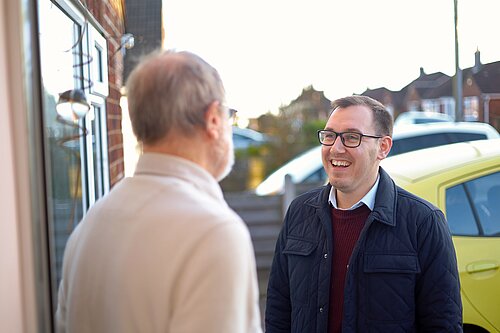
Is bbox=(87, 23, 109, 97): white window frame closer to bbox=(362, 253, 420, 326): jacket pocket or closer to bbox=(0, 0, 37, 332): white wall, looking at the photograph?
bbox=(0, 0, 37, 332): white wall

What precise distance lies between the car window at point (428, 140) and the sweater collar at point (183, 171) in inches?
277

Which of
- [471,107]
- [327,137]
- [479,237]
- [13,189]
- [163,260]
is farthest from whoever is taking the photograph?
[471,107]

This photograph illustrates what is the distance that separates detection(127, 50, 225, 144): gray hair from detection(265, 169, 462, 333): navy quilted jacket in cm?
120

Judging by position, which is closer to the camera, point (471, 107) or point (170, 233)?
point (170, 233)

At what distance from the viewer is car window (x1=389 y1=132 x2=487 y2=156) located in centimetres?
854

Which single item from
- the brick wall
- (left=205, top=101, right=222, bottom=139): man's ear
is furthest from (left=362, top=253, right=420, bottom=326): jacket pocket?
the brick wall

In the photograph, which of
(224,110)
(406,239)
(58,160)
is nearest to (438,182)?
(406,239)

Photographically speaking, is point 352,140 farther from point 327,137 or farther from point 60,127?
point 60,127

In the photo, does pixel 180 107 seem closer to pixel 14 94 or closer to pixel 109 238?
pixel 109 238

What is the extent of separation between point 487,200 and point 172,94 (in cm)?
294

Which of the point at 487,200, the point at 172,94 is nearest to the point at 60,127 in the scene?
the point at 172,94

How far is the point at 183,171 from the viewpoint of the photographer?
1688 mm

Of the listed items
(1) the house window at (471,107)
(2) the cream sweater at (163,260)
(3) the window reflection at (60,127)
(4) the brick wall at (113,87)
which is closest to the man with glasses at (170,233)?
(2) the cream sweater at (163,260)

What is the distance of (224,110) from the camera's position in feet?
5.67
